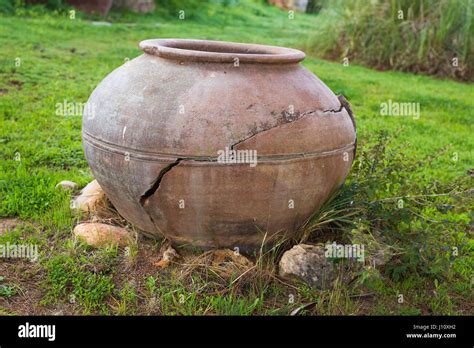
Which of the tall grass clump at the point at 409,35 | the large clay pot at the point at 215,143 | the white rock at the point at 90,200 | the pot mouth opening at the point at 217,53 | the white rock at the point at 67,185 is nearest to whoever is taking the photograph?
the large clay pot at the point at 215,143

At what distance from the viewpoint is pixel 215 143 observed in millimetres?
3295

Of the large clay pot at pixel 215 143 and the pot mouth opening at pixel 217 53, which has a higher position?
the pot mouth opening at pixel 217 53

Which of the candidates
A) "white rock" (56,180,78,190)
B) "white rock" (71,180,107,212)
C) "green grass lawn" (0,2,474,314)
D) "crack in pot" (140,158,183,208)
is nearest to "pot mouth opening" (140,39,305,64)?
"crack in pot" (140,158,183,208)

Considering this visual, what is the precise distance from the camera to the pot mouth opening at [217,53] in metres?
3.49

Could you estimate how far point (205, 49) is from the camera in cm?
418

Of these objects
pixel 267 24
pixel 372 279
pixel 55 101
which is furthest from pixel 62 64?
pixel 267 24

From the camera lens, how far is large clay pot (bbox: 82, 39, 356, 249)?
131 inches

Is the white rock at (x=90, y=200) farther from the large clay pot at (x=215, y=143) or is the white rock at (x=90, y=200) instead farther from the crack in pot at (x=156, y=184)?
the crack in pot at (x=156, y=184)

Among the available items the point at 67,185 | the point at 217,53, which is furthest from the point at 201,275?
the point at 67,185

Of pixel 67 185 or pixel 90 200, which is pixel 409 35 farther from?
pixel 90 200

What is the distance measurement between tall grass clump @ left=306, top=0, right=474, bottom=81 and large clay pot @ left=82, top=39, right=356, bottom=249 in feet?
24.5

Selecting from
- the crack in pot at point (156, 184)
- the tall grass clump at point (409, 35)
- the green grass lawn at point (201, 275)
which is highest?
the tall grass clump at point (409, 35)

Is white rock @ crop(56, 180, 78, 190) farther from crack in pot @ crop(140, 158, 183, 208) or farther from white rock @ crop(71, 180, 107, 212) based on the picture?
crack in pot @ crop(140, 158, 183, 208)

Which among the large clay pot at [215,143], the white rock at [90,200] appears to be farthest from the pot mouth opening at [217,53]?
the white rock at [90,200]
